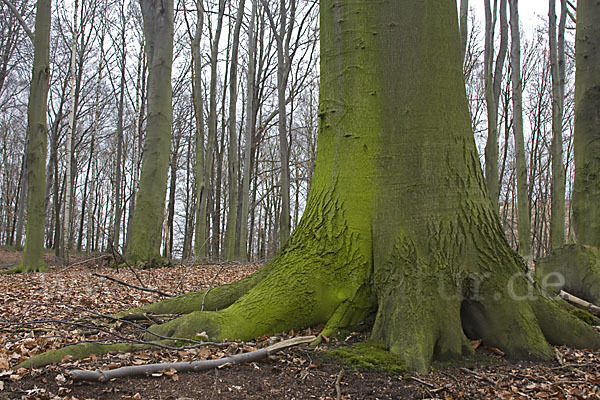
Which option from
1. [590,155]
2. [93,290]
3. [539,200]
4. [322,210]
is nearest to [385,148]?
[322,210]

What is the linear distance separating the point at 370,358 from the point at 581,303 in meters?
2.91

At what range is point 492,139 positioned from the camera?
1080cm

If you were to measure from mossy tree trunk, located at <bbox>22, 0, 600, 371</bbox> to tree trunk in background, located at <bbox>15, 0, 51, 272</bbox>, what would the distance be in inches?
259

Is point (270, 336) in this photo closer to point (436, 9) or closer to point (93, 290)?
point (436, 9)

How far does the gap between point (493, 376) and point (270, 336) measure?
1.55 metres

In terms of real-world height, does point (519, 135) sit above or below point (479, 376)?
above

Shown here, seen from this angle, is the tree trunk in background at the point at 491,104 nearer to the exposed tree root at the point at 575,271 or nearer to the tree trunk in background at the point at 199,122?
the exposed tree root at the point at 575,271

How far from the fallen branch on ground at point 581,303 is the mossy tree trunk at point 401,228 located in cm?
108

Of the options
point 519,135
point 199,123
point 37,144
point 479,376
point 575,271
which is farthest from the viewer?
point 199,123

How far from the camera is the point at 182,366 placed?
2.52 meters

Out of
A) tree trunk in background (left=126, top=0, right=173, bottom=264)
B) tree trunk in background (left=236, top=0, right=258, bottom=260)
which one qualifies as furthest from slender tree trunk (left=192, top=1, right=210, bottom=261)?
tree trunk in background (left=126, top=0, right=173, bottom=264)

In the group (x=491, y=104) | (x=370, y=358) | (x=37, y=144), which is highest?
(x=491, y=104)

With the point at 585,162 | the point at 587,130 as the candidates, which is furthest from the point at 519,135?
the point at 585,162

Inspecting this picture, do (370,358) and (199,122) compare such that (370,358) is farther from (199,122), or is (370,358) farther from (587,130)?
(199,122)
